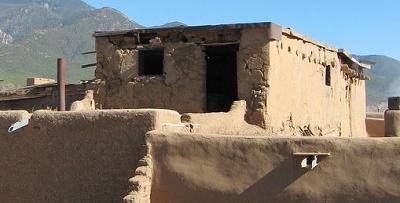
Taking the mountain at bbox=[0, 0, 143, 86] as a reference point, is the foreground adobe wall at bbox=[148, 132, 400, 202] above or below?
below

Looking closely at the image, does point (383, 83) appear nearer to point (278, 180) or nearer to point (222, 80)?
point (222, 80)

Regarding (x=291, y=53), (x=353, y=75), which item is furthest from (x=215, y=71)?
(x=353, y=75)

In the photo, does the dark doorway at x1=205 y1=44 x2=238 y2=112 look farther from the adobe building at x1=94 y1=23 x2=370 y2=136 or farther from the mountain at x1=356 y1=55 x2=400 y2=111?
the mountain at x1=356 y1=55 x2=400 y2=111

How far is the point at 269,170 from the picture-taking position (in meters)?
8.91

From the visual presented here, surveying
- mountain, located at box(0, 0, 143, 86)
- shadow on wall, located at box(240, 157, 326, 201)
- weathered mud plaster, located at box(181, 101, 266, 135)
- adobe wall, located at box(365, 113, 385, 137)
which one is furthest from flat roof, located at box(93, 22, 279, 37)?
mountain, located at box(0, 0, 143, 86)

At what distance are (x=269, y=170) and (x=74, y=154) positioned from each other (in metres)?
3.26

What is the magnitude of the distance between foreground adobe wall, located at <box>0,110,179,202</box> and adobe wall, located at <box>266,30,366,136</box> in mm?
4159

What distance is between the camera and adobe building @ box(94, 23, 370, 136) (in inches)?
543

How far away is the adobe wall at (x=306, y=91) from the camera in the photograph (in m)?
14.1

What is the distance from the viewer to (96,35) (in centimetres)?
1549

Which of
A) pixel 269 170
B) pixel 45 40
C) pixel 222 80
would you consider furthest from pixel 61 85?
pixel 45 40

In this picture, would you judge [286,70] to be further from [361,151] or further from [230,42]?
[361,151]

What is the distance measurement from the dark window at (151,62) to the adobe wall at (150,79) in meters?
0.19

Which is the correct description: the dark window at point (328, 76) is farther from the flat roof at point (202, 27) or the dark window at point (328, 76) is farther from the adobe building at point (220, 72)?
the flat roof at point (202, 27)
